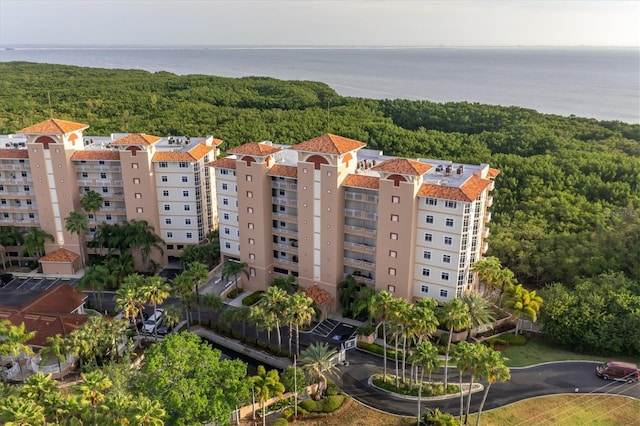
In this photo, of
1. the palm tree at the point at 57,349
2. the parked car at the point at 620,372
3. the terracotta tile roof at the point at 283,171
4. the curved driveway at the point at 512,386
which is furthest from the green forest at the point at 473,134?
the palm tree at the point at 57,349

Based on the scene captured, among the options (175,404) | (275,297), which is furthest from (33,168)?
(175,404)

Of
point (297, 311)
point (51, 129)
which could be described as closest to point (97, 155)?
point (51, 129)

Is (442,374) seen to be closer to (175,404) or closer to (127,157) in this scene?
(175,404)

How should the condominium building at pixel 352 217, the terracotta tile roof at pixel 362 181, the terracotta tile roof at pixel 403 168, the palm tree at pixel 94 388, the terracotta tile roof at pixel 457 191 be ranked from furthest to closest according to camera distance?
the terracotta tile roof at pixel 362 181 < the condominium building at pixel 352 217 < the terracotta tile roof at pixel 403 168 < the terracotta tile roof at pixel 457 191 < the palm tree at pixel 94 388

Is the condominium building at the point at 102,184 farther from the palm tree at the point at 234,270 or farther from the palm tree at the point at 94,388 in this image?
the palm tree at the point at 94,388

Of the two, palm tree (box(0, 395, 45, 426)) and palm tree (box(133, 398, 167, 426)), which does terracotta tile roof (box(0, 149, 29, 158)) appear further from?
palm tree (box(133, 398, 167, 426))

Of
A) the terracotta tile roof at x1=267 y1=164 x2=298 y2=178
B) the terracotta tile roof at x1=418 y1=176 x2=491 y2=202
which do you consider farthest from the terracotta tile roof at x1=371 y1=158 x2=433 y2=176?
the terracotta tile roof at x1=267 y1=164 x2=298 y2=178
